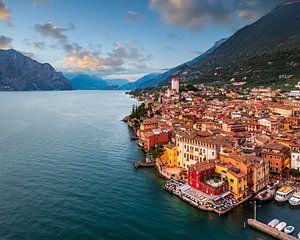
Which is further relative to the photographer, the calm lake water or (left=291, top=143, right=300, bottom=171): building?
(left=291, top=143, right=300, bottom=171): building

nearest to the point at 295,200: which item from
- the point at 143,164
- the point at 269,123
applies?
the point at 143,164

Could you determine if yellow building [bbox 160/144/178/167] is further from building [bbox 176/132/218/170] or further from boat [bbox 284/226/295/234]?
boat [bbox 284/226/295/234]

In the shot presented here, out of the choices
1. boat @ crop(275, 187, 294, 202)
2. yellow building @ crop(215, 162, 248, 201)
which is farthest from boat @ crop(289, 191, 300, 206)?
yellow building @ crop(215, 162, 248, 201)

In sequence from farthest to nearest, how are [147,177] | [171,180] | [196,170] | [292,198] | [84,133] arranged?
[84,133] < [147,177] < [171,180] < [196,170] < [292,198]

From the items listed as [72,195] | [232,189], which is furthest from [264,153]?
[72,195]

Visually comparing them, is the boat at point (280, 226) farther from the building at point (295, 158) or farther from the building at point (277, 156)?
the building at point (295, 158)

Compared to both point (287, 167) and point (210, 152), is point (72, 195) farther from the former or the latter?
point (287, 167)
